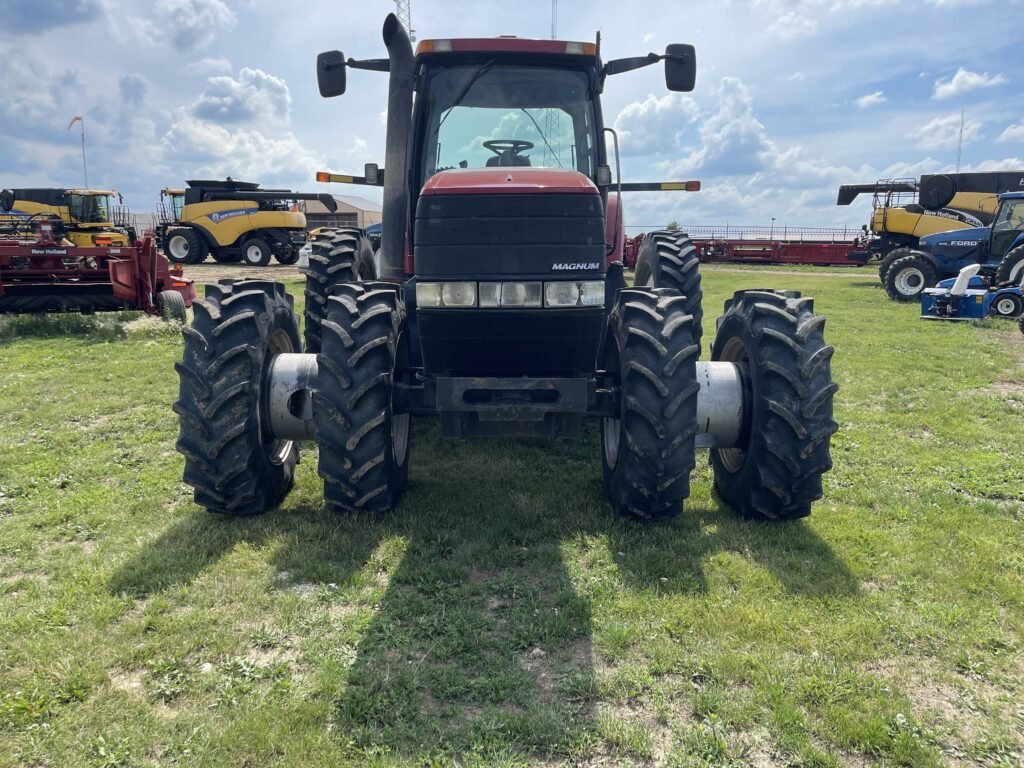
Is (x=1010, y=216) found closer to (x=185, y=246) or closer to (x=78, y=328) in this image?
(x=78, y=328)

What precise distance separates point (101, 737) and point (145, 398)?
5.69 metres

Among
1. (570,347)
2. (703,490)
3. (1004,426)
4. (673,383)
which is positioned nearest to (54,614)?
(570,347)

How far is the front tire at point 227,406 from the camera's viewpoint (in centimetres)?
409

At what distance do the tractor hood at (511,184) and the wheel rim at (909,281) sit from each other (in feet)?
57.5

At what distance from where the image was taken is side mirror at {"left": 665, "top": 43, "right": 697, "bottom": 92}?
499 centimetres

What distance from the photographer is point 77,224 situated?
25438 millimetres

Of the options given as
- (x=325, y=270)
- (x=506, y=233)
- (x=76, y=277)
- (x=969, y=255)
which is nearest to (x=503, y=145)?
(x=506, y=233)

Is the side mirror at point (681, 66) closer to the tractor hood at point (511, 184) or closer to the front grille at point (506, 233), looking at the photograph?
the tractor hood at point (511, 184)

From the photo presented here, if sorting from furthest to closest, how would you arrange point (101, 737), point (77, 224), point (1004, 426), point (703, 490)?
1. point (77, 224)
2. point (1004, 426)
3. point (703, 490)
4. point (101, 737)

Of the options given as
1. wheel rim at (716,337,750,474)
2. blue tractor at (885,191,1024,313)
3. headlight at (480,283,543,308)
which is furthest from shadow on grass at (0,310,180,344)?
blue tractor at (885,191,1024,313)

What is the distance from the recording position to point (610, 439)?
15.4 ft

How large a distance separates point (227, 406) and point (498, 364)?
5.20 ft

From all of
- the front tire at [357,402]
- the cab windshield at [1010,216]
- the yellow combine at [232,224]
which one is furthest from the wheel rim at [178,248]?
the cab windshield at [1010,216]

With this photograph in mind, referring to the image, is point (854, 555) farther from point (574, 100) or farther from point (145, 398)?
point (145, 398)
